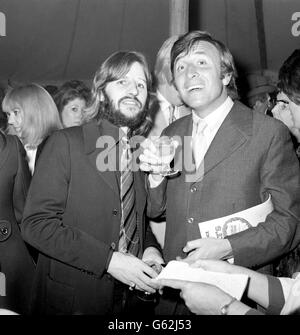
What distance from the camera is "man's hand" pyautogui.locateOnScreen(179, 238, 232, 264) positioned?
1.67 metres

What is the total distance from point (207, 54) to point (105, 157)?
0.71 meters

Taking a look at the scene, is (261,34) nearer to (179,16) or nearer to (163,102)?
(179,16)

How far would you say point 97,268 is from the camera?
5.70 feet

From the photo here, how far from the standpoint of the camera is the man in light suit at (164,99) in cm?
268

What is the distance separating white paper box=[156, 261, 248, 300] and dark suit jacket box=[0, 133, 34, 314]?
0.99m

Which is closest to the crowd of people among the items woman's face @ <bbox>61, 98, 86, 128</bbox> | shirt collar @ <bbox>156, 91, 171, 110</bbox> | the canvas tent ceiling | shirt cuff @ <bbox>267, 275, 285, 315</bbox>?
shirt cuff @ <bbox>267, 275, 285, 315</bbox>

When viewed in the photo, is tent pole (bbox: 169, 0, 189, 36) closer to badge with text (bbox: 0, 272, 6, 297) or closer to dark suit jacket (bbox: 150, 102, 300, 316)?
dark suit jacket (bbox: 150, 102, 300, 316)

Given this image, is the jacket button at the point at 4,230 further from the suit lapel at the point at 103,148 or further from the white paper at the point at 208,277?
the white paper at the point at 208,277

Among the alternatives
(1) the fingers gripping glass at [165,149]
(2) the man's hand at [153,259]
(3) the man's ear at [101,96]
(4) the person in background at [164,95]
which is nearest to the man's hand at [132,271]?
(2) the man's hand at [153,259]

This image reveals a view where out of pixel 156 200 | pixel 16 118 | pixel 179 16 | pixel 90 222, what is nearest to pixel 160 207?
pixel 156 200

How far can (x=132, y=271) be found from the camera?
170 centimetres
